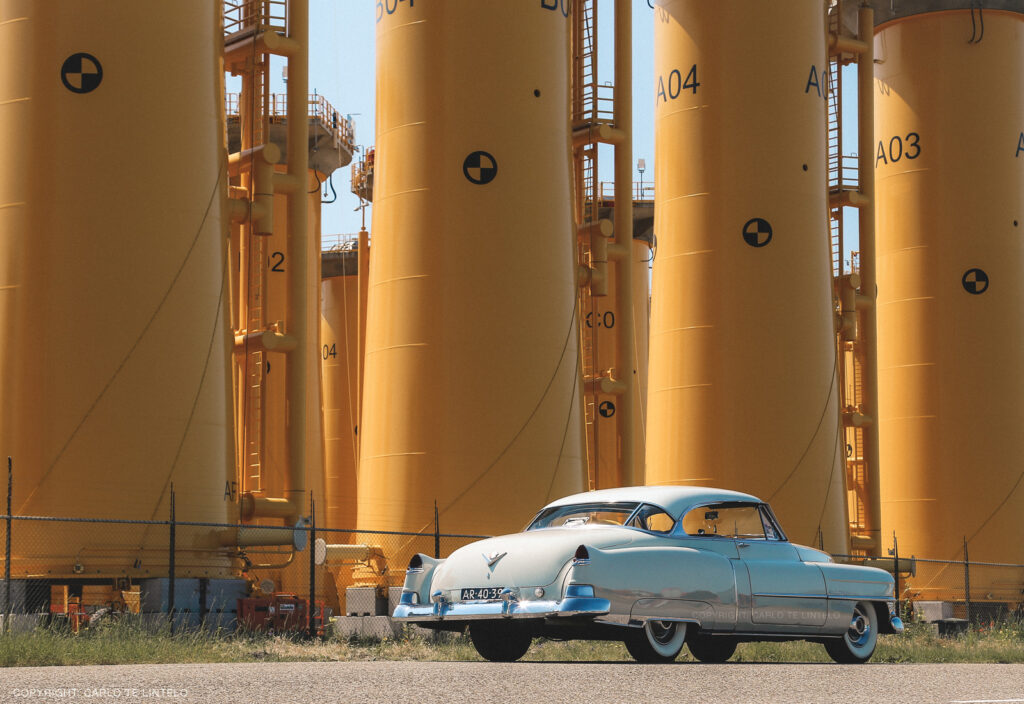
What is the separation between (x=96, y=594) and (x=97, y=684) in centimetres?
1113

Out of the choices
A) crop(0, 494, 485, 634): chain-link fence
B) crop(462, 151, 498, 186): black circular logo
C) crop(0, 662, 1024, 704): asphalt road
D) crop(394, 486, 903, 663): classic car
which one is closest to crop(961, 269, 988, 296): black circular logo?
crop(462, 151, 498, 186): black circular logo

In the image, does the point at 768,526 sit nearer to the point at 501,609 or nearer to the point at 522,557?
the point at 522,557

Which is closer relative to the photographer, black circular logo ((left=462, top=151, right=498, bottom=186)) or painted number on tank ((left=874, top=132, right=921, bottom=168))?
black circular logo ((left=462, top=151, right=498, bottom=186))

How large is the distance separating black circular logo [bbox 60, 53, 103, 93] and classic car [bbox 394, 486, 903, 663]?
10759 millimetres

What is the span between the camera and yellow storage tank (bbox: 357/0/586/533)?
25.6 meters

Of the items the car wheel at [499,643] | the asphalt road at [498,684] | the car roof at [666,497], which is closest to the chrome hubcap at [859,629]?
the asphalt road at [498,684]

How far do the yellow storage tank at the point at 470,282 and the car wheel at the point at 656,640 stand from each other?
38.2ft

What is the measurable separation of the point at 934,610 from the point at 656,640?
2158 centimetres

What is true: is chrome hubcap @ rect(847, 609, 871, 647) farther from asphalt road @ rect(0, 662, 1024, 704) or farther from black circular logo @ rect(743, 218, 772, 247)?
→ black circular logo @ rect(743, 218, 772, 247)

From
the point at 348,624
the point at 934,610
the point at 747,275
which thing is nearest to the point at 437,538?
the point at 348,624

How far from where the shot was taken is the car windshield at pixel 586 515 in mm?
14492

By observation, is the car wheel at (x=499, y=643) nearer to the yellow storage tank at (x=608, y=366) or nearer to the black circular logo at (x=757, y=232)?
the yellow storage tank at (x=608, y=366)

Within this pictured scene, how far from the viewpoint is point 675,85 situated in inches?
1253

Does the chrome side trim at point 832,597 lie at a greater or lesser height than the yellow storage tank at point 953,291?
lesser
